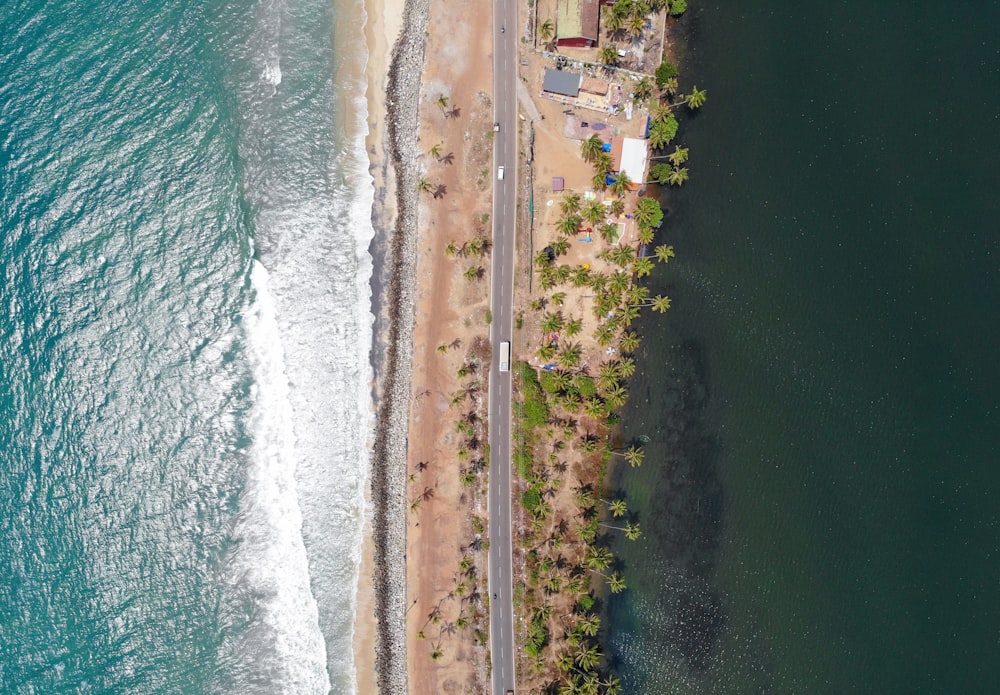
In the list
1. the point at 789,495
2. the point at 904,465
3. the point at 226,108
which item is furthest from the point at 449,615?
the point at 226,108

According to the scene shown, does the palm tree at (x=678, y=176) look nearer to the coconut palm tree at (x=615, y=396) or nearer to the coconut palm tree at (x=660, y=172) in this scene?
the coconut palm tree at (x=660, y=172)

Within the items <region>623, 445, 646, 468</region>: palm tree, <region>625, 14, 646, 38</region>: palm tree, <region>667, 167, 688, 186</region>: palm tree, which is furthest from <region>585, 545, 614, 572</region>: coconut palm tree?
<region>625, 14, 646, 38</region>: palm tree

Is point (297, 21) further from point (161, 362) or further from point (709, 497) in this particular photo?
point (709, 497)

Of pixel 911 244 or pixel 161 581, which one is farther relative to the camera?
pixel 911 244

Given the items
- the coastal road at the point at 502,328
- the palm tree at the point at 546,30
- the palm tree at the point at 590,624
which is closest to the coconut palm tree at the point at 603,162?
the coastal road at the point at 502,328

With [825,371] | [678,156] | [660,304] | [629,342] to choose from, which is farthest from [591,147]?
→ [825,371]

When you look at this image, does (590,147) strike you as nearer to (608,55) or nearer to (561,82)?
(561,82)
